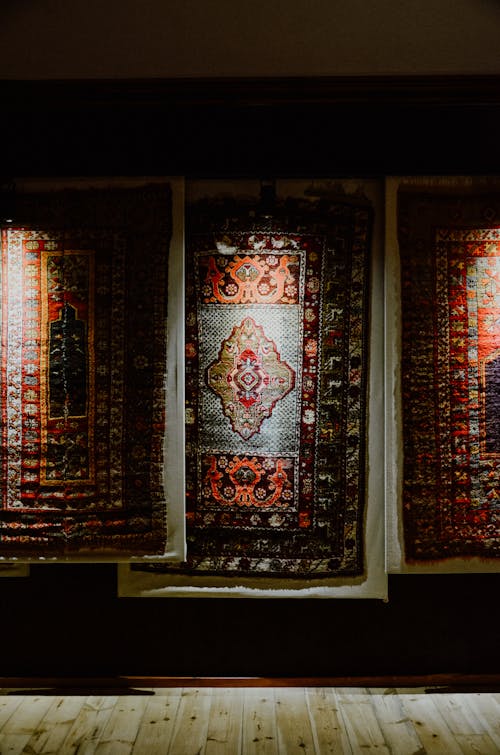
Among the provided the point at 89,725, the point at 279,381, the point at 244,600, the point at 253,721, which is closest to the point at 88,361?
the point at 279,381

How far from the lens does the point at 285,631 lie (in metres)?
2.81

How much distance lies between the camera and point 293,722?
8.12 ft

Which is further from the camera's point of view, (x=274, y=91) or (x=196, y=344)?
(x=196, y=344)

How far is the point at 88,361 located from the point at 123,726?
144 centimetres

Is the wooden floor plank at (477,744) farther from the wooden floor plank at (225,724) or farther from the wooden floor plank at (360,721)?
the wooden floor plank at (225,724)

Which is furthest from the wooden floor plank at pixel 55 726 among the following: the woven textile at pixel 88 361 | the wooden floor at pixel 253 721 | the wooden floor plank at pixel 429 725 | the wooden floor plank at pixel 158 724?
the wooden floor plank at pixel 429 725

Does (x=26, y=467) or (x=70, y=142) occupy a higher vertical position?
(x=70, y=142)

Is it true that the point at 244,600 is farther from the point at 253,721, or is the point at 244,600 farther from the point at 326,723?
the point at 326,723

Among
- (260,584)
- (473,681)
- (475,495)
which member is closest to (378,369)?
(475,495)

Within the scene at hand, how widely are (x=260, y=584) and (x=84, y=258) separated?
5.08 feet

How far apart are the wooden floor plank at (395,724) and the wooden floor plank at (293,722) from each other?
29cm

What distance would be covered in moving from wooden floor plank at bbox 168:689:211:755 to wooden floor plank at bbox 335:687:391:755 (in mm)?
547

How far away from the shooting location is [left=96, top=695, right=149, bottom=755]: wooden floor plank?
7.63ft

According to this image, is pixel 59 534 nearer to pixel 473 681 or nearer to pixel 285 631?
pixel 285 631
